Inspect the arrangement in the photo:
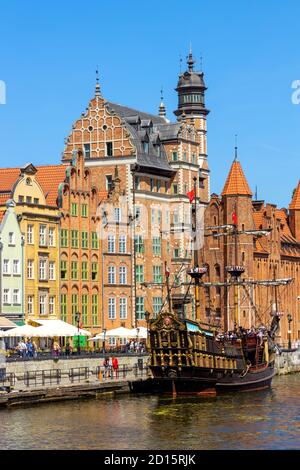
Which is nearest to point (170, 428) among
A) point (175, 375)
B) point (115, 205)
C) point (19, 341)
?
point (175, 375)

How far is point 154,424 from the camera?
7306cm

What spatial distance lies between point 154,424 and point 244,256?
80.5m

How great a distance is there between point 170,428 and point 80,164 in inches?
2029

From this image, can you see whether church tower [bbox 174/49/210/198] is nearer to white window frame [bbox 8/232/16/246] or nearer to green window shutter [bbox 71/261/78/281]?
green window shutter [bbox 71/261/78/281]

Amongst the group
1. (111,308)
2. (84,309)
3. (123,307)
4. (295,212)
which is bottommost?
(84,309)

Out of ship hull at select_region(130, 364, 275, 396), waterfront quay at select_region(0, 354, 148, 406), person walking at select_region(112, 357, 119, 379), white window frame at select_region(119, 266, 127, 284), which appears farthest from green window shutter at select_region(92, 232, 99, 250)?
ship hull at select_region(130, 364, 275, 396)

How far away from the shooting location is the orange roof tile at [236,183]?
152625mm

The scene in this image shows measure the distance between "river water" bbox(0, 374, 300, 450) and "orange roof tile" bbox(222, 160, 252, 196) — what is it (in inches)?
2479

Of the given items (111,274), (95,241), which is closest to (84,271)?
(95,241)

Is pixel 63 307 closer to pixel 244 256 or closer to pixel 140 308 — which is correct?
pixel 140 308

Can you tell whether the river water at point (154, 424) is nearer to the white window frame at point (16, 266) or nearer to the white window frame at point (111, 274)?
the white window frame at point (16, 266)

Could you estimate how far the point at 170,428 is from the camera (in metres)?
71.2

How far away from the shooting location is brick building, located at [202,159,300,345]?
151 metres

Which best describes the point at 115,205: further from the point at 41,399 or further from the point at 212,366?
the point at 41,399
